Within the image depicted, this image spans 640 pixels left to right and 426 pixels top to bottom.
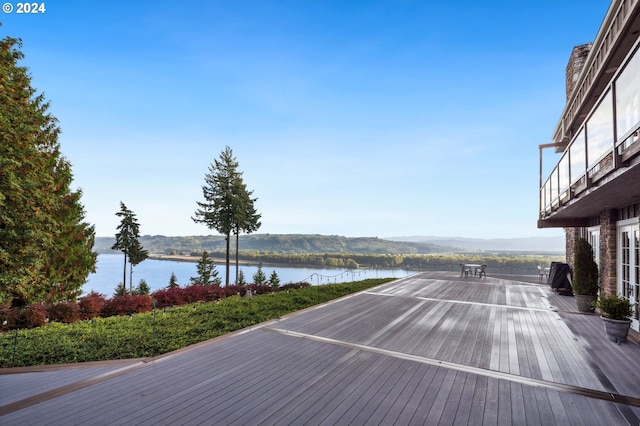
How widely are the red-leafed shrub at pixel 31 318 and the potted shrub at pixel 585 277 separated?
13.5 meters

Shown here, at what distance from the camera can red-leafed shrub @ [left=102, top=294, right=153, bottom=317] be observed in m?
9.65

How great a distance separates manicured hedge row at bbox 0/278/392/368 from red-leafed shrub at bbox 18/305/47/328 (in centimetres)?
70

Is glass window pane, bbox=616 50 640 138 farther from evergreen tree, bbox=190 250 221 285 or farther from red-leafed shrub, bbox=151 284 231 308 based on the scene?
evergreen tree, bbox=190 250 221 285

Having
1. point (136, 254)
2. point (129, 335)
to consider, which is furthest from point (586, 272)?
point (136, 254)

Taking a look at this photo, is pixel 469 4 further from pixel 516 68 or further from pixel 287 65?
pixel 287 65

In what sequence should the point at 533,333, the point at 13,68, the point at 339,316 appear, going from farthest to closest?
the point at 13,68 → the point at 339,316 → the point at 533,333

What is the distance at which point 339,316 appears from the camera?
696 centimetres

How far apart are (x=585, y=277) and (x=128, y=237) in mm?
31359

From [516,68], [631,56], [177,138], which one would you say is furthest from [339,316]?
[177,138]

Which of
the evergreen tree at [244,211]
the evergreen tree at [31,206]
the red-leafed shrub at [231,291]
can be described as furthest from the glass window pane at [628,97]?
the evergreen tree at [244,211]

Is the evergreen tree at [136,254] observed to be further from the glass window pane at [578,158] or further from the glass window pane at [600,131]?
the glass window pane at [600,131]

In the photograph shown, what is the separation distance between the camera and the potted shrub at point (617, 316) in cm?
493

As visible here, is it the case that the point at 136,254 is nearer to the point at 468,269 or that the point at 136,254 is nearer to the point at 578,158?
the point at 468,269

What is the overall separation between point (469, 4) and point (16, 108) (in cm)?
1741
